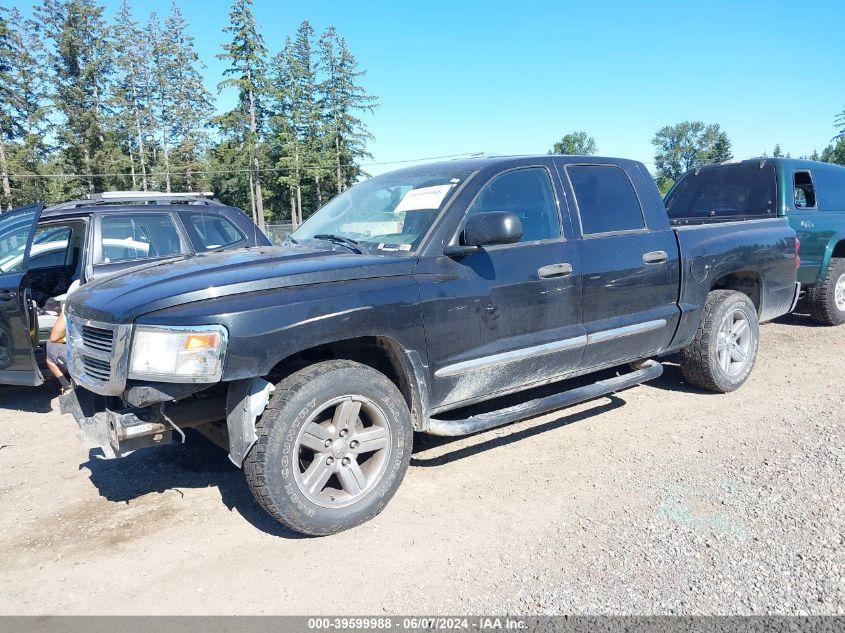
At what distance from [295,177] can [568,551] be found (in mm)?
51305

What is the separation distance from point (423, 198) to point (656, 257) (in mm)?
1892

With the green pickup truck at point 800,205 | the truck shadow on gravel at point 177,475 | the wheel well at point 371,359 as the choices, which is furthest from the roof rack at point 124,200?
the green pickup truck at point 800,205

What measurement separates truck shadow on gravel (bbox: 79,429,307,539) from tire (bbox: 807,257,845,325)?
7.46 meters

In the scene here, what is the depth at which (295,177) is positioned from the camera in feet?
168

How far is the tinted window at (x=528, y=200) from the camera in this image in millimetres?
3906

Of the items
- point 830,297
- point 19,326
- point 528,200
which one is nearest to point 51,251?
point 19,326

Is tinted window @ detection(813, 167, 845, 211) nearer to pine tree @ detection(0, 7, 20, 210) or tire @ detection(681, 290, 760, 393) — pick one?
tire @ detection(681, 290, 760, 393)

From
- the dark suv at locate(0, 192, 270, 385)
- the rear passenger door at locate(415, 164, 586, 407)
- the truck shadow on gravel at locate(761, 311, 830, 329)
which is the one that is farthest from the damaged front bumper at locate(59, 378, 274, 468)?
the truck shadow on gravel at locate(761, 311, 830, 329)

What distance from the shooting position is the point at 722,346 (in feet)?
16.9

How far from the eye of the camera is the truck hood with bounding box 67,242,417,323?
112 inches

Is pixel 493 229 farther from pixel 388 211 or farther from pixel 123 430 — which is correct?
pixel 123 430

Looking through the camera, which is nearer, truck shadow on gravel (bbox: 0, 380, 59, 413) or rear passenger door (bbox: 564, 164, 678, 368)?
rear passenger door (bbox: 564, 164, 678, 368)

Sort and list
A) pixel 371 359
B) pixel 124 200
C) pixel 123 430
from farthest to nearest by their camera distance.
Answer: pixel 124 200, pixel 371 359, pixel 123 430

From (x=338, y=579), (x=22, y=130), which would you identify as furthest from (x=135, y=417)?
(x=22, y=130)
